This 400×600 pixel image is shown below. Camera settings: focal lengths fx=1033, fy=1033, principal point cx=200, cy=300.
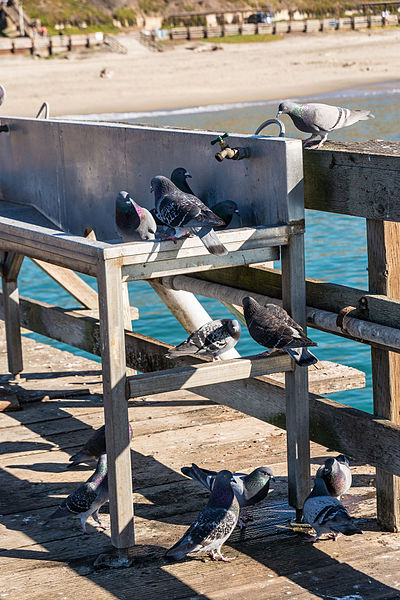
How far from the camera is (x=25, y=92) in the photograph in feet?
135

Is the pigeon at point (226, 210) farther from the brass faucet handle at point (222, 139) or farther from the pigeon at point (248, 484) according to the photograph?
the pigeon at point (248, 484)

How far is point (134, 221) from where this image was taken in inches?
165

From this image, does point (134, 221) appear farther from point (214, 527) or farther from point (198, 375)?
point (214, 527)

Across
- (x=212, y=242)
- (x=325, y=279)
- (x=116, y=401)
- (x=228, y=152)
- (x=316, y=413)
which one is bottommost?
(x=325, y=279)

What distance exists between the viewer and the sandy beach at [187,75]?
40.4 meters

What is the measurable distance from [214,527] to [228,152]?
150cm

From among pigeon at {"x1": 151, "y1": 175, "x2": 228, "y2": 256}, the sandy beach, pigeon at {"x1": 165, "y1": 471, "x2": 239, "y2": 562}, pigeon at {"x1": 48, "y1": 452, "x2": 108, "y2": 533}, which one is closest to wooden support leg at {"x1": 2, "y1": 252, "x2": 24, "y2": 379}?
pigeon at {"x1": 48, "y1": 452, "x2": 108, "y2": 533}

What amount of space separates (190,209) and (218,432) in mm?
2009

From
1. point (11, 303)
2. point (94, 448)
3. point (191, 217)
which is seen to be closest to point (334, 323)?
point (191, 217)

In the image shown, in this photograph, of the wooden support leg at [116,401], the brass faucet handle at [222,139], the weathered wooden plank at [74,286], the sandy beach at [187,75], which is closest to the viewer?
the wooden support leg at [116,401]

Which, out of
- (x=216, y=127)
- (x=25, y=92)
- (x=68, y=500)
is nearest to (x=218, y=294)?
(x=68, y=500)

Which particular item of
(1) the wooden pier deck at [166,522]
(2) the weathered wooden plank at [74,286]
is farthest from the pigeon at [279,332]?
(2) the weathered wooden plank at [74,286]

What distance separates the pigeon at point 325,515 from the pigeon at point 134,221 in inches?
47.9

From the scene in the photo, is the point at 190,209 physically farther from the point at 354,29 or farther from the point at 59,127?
the point at 354,29
